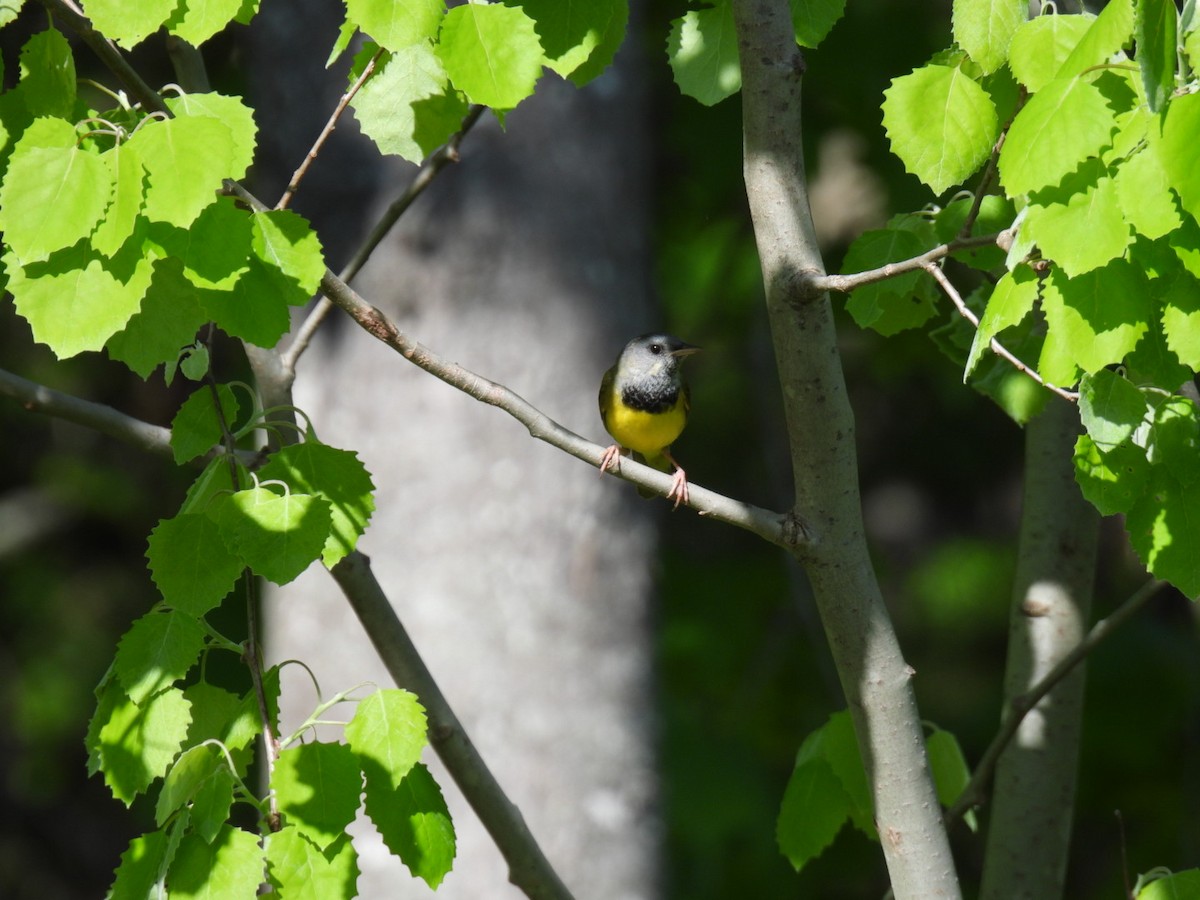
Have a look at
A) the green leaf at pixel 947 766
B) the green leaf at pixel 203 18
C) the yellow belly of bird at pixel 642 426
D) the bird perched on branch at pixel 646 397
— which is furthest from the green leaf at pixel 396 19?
the yellow belly of bird at pixel 642 426

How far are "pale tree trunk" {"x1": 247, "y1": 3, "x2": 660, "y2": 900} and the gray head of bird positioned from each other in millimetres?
816

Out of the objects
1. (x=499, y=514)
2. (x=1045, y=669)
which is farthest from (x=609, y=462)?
(x=499, y=514)

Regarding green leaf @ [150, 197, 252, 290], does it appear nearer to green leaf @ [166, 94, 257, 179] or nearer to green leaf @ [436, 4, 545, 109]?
green leaf @ [166, 94, 257, 179]

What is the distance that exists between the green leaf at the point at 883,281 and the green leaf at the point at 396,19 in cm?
96

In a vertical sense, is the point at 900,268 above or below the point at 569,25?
below

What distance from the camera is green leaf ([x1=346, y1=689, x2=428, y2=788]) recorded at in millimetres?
1873

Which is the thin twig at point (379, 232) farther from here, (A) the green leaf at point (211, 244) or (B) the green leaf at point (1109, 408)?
(B) the green leaf at point (1109, 408)

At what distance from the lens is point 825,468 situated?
212 cm

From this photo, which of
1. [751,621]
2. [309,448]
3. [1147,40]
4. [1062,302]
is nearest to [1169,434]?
[1062,302]

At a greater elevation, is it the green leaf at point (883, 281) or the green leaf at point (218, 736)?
the green leaf at point (883, 281)

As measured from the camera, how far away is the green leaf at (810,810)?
102 inches

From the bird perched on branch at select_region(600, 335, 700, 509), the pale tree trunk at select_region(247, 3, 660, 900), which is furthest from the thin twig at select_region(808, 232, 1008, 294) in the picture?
the bird perched on branch at select_region(600, 335, 700, 509)

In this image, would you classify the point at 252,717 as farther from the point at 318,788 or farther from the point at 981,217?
the point at 981,217

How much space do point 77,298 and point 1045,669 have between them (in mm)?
2154
